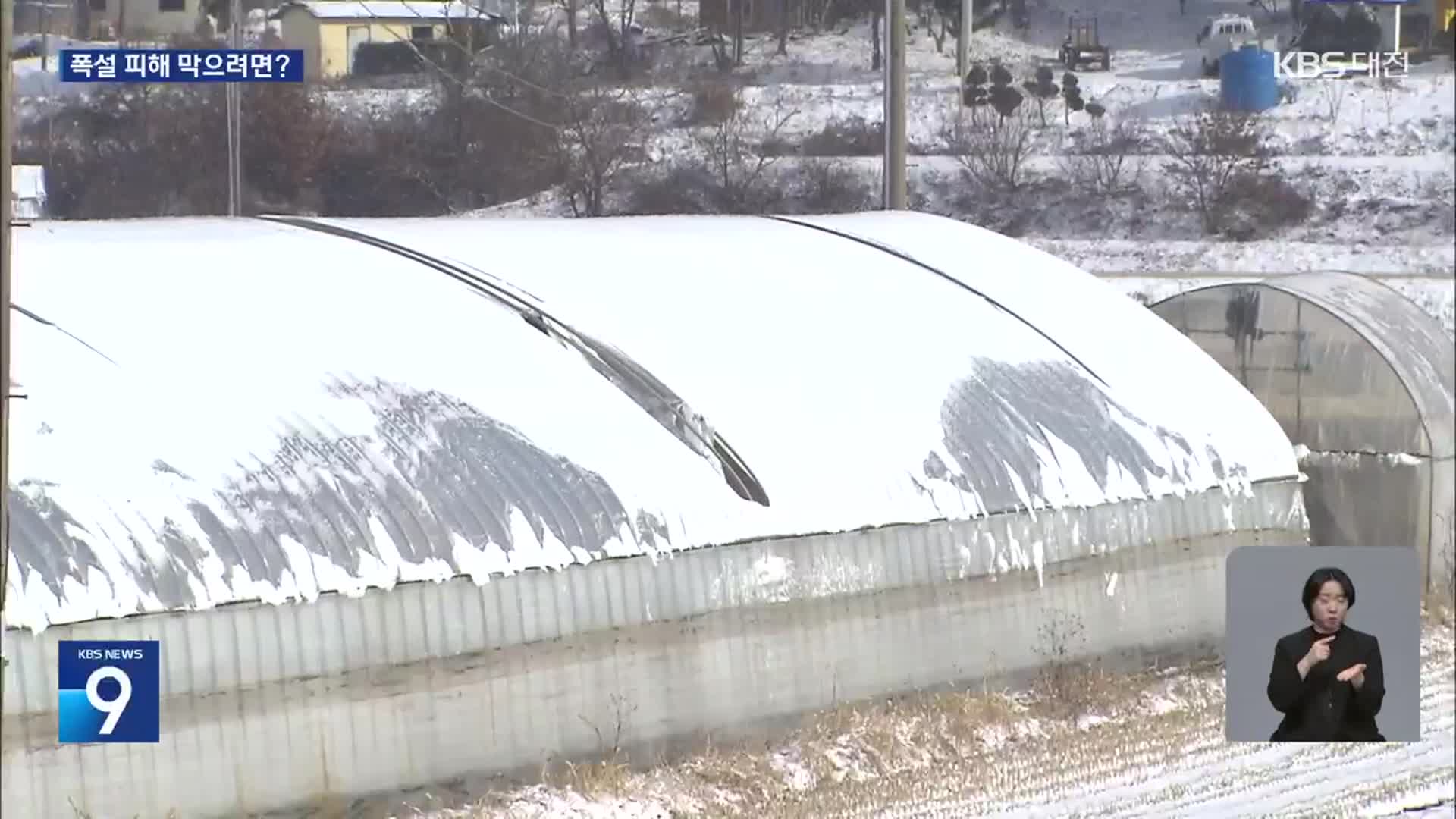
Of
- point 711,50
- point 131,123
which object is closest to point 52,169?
point 131,123

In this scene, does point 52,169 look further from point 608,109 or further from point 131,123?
point 608,109

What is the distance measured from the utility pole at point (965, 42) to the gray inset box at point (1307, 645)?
4216 centimetres

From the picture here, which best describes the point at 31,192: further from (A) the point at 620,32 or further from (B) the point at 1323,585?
(B) the point at 1323,585

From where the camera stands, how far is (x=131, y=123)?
52875mm

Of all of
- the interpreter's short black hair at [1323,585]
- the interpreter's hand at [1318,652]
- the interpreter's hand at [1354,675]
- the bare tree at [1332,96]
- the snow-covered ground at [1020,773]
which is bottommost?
the snow-covered ground at [1020,773]

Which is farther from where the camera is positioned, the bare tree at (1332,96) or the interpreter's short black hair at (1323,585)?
the bare tree at (1332,96)

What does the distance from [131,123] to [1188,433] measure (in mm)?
36737

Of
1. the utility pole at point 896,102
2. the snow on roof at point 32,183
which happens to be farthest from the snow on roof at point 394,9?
the utility pole at point 896,102

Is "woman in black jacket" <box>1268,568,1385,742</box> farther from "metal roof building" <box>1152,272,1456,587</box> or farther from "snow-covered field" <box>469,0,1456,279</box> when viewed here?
"snow-covered field" <box>469,0,1456,279</box>

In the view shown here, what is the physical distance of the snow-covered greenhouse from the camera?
13594 millimetres

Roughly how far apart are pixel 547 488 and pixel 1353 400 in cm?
1090

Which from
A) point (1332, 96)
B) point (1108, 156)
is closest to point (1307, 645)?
point (1108, 156)

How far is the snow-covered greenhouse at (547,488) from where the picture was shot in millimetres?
13594

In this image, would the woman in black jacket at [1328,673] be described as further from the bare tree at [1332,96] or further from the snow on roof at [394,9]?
the bare tree at [1332,96]
